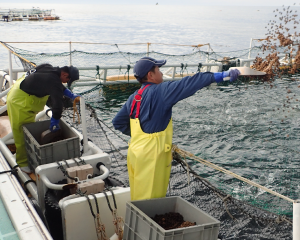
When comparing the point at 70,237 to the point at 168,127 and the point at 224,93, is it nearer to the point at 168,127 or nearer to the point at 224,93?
the point at 168,127

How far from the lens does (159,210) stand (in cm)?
267

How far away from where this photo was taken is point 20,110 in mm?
4188

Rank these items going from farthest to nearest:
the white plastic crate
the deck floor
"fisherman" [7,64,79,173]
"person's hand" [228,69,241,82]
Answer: "fisherman" [7,64,79,173]
"person's hand" [228,69,241,82]
the white plastic crate
the deck floor

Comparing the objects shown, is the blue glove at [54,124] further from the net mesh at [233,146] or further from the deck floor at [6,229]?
the deck floor at [6,229]

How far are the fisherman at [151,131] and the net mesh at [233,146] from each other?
12.0 inches

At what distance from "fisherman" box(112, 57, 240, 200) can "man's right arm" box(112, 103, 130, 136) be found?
24 cm

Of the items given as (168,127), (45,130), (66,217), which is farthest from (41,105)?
(168,127)

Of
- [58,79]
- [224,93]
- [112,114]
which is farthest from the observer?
[224,93]

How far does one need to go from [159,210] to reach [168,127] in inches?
27.3

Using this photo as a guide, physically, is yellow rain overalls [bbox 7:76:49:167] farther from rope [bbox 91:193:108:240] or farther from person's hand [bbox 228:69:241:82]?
person's hand [bbox 228:69:241:82]

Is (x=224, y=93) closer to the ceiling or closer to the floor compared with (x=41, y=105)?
closer to the floor

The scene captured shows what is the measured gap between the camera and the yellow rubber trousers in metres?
2.65

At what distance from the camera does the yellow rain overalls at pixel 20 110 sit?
416cm

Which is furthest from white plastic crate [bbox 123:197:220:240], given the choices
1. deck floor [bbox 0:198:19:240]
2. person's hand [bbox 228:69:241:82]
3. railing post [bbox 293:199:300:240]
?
person's hand [bbox 228:69:241:82]
